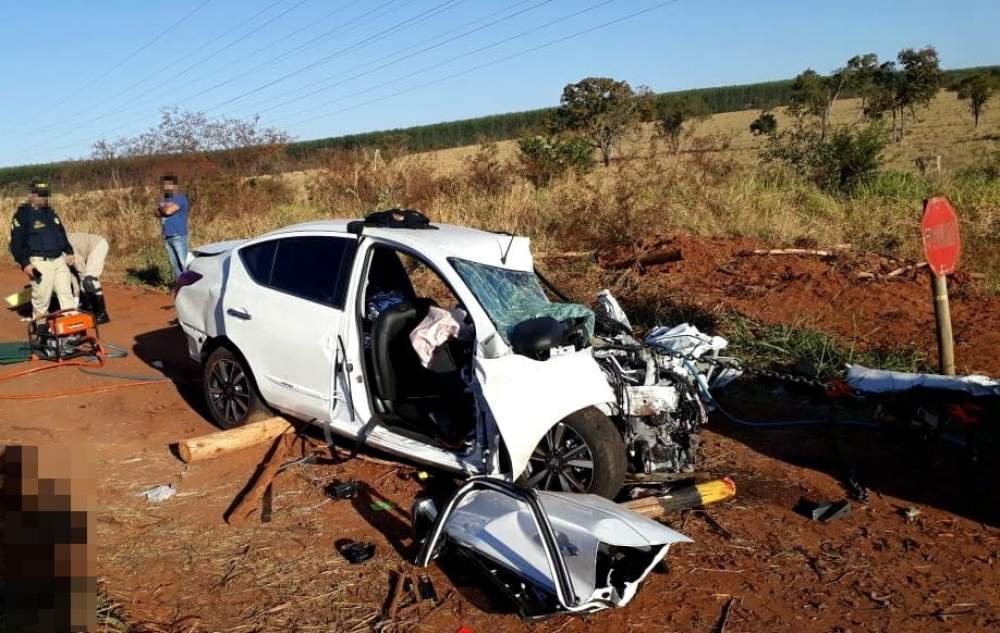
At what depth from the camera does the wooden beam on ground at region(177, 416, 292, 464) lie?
581cm

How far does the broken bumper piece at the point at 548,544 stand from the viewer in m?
3.76

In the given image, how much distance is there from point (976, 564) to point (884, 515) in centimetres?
64

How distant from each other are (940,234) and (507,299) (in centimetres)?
306

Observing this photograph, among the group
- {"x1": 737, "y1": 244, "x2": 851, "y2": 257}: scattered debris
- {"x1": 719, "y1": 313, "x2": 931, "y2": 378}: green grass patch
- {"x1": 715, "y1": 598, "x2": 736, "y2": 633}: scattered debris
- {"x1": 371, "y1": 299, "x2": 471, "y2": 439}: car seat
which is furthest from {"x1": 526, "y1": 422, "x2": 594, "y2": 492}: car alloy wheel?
{"x1": 737, "y1": 244, "x2": 851, "y2": 257}: scattered debris

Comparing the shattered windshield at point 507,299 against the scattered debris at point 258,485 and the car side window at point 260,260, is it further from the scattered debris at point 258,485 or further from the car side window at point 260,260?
the scattered debris at point 258,485

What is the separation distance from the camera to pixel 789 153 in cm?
1611

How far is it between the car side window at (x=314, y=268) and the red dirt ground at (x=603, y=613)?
1.23m

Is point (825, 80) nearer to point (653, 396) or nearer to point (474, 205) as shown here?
point (474, 205)

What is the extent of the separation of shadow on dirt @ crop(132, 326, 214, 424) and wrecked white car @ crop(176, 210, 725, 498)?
1.44m

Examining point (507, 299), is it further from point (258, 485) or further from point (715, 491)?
point (258, 485)

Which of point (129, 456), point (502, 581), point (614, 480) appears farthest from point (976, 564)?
point (129, 456)

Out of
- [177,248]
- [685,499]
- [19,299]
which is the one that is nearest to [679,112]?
[177,248]

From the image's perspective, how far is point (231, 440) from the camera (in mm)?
5965

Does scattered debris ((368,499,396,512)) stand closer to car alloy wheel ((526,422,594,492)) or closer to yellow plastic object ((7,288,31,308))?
car alloy wheel ((526,422,594,492))
